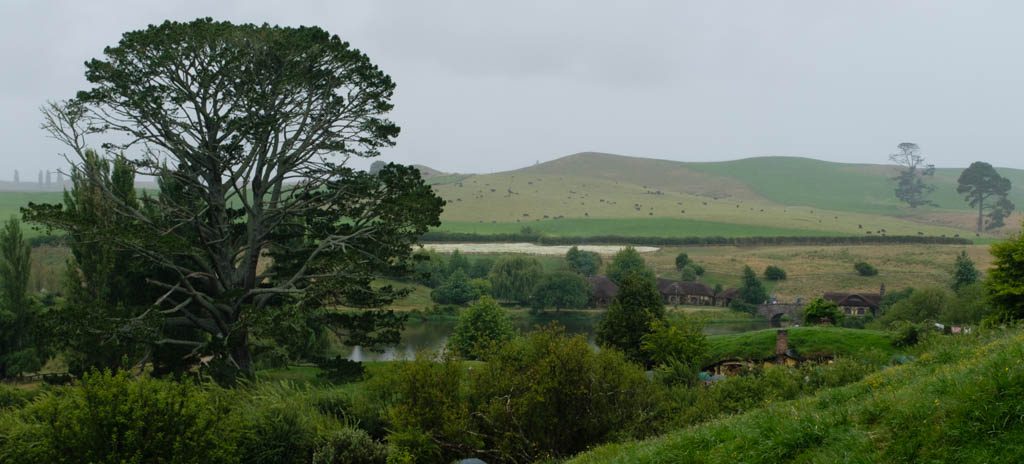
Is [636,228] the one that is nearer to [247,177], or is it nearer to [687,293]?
[687,293]

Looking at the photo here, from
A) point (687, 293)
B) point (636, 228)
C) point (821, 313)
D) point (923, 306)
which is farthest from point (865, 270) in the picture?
point (821, 313)

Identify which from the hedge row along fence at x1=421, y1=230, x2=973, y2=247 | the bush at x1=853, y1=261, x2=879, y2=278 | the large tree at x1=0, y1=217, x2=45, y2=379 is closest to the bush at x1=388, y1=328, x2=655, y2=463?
the large tree at x1=0, y1=217, x2=45, y2=379

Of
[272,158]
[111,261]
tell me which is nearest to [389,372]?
[272,158]

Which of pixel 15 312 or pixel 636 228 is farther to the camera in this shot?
pixel 636 228

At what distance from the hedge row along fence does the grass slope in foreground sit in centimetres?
11460

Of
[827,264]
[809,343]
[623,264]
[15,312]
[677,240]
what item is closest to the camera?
[809,343]

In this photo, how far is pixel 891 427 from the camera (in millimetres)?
11211

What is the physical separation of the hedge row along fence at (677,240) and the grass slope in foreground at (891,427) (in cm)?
11460

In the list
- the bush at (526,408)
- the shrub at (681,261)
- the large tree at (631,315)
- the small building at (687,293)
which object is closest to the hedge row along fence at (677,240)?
the shrub at (681,261)

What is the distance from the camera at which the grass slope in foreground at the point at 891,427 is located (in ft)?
33.2

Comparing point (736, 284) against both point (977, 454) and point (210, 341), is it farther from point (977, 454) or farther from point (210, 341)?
point (977, 454)

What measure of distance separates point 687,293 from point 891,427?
287ft

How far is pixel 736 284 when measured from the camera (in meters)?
103

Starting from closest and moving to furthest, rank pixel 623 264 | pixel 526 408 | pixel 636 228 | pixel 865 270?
pixel 526 408 < pixel 865 270 < pixel 623 264 < pixel 636 228
